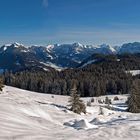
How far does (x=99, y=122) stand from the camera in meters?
34.4

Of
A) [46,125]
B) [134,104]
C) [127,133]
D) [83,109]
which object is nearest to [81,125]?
[46,125]

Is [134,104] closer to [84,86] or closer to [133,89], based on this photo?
[133,89]

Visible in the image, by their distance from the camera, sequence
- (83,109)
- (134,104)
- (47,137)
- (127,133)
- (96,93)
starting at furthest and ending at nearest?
(96,93), (134,104), (83,109), (127,133), (47,137)

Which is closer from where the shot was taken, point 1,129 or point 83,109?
point 1,129

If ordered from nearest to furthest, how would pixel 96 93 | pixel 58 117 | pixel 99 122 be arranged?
pixel 99 122
pixel 58 117
pixel 96 93

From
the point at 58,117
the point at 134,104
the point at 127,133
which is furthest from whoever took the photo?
the point at 134,104

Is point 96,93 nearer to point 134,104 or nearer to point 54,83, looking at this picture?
point 54,83

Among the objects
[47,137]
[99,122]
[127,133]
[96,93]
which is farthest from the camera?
[96,93]

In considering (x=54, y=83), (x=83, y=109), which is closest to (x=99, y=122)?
(x=83, y=109)

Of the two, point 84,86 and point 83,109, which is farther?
point 84,86

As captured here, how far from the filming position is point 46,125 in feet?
89.2

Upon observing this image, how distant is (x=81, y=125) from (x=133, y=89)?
180ft

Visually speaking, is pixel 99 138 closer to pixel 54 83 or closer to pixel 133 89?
pixel 133 89

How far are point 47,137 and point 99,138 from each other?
306 cm
